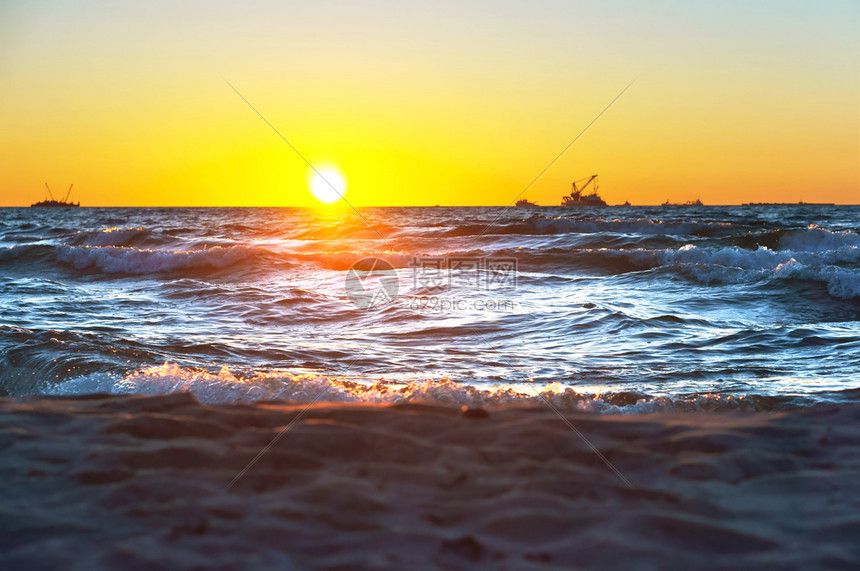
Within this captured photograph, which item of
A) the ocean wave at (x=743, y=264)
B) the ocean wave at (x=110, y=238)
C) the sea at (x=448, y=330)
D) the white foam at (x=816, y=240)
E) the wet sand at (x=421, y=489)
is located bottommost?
the sea at (x=448, y=330)

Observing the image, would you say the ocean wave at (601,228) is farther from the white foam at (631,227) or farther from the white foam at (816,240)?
the white foam at (816,240)

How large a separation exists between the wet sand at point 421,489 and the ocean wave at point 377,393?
58 centimetres

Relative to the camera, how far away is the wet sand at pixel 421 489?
7.14 feet

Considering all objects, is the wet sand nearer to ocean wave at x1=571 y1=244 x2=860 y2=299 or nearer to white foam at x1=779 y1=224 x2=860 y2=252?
ocean wave at x1=571 y1=244 x2=860 y2=299

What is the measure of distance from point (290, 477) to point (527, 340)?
4.97 metres

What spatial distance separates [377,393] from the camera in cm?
449

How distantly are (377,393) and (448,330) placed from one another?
3.55 meters

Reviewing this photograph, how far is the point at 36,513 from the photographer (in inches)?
95.3

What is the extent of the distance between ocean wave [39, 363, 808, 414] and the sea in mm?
21

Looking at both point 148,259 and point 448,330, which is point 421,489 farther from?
point 148,259

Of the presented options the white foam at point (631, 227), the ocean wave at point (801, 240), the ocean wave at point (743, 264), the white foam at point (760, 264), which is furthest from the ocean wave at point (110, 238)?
the ocean wave at point (801, 240)

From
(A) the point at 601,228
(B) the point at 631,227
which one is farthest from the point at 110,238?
(B) the point at 631,227

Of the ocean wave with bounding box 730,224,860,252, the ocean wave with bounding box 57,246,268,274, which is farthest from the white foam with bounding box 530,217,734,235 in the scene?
the ocean wave with bounding box 57,246,268,274

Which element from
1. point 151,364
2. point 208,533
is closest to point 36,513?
point 208,533
